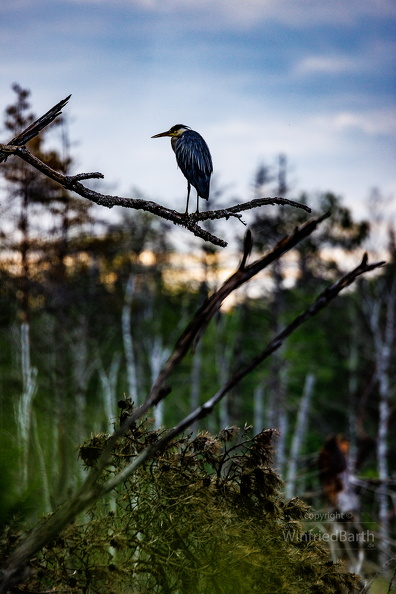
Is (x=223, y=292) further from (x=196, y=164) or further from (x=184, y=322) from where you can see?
(x=184, y=322)

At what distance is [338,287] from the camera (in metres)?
0.80

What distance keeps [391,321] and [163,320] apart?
12.4m

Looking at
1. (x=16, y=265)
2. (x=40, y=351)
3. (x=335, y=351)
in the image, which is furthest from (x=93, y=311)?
(x=335, y=351)

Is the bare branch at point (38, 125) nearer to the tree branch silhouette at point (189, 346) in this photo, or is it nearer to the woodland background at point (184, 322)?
the tree branch silhouette at point (189, 346)

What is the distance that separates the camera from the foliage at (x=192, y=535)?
48.3 inches

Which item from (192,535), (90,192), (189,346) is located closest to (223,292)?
(189,346)

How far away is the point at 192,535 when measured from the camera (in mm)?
1385

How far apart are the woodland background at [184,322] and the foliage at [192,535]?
5.93m

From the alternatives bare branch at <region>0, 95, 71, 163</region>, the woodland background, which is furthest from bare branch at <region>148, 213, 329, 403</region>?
the woodland background

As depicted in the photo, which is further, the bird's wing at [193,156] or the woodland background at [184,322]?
the woodland background at [184,322]

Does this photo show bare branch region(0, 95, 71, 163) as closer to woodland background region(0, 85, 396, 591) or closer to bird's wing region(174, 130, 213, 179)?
bird's wing region(174, 130, 213, 179)

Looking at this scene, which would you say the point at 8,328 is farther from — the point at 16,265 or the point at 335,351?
the point at 335,351

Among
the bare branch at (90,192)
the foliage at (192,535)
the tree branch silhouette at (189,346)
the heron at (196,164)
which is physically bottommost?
the foliage at (192,535)

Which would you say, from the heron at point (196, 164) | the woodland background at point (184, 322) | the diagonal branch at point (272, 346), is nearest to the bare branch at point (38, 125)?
the diagonal branch at point (272, 346)
